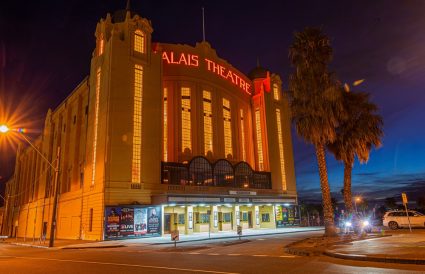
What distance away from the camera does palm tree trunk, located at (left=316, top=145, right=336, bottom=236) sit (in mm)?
23719

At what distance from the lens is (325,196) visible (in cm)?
2481

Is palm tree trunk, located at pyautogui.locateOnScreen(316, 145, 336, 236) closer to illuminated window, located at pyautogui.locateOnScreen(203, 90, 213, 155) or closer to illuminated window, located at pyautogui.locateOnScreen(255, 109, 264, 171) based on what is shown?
illuminated window, located at pyautogui.locateOnScreen(203, 90, 213, 155)

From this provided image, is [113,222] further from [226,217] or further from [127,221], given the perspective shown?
[226,217]

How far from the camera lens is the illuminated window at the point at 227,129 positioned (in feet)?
177

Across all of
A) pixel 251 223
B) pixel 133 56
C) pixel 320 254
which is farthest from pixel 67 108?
pixel 320 254

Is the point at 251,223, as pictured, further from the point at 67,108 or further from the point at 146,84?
the point at 67,108

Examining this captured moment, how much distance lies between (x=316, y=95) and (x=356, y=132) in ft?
14.3

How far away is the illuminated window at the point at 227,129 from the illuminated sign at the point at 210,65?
4620 millimetres

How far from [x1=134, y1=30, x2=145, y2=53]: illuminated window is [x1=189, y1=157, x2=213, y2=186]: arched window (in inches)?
645

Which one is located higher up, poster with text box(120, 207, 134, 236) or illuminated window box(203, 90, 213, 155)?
illuminated window box(203, 90, 213, 155)

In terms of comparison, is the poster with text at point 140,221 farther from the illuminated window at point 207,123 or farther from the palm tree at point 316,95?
the palm tree at point 316,95

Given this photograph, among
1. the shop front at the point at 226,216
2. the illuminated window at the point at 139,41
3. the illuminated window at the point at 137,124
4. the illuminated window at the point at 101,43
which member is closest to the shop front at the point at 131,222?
the shop front at the point at 226,216

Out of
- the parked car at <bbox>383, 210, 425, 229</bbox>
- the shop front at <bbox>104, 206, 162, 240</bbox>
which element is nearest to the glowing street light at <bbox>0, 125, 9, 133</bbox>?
the shop front at <bbox>104, 206, 162, 240</bbox>

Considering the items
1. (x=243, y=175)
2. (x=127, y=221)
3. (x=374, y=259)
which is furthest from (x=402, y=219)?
(x=127, y=221)
